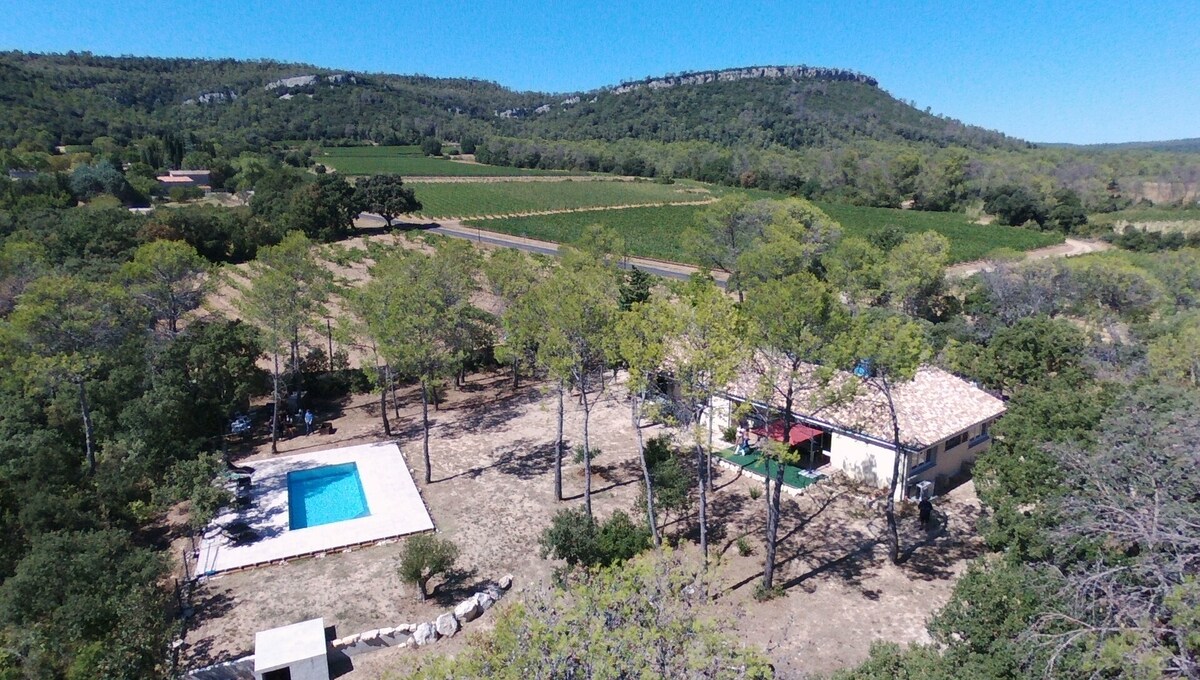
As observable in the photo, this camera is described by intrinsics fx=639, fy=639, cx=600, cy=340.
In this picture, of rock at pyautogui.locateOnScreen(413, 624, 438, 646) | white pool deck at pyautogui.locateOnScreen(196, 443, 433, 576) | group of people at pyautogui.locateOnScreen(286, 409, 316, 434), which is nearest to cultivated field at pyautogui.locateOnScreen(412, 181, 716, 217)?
group of people at pyautogui.locateOnScreen(286, 409, 316, 434)

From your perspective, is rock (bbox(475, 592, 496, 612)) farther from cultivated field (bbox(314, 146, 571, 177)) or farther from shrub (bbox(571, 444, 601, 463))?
cultivated field (bbox(314, 146, 571, 177))

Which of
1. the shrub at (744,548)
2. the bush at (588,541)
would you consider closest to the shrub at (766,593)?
the shrub at (744,548)

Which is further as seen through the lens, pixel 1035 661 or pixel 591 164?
pixel 591 164

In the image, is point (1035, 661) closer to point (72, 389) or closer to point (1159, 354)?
point (1159, 354)

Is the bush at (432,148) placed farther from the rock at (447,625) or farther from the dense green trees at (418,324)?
the rock at (447,625)

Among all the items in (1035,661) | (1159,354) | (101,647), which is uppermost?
(1159,354)

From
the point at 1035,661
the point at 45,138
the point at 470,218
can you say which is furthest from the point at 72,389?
the point at 45,138
